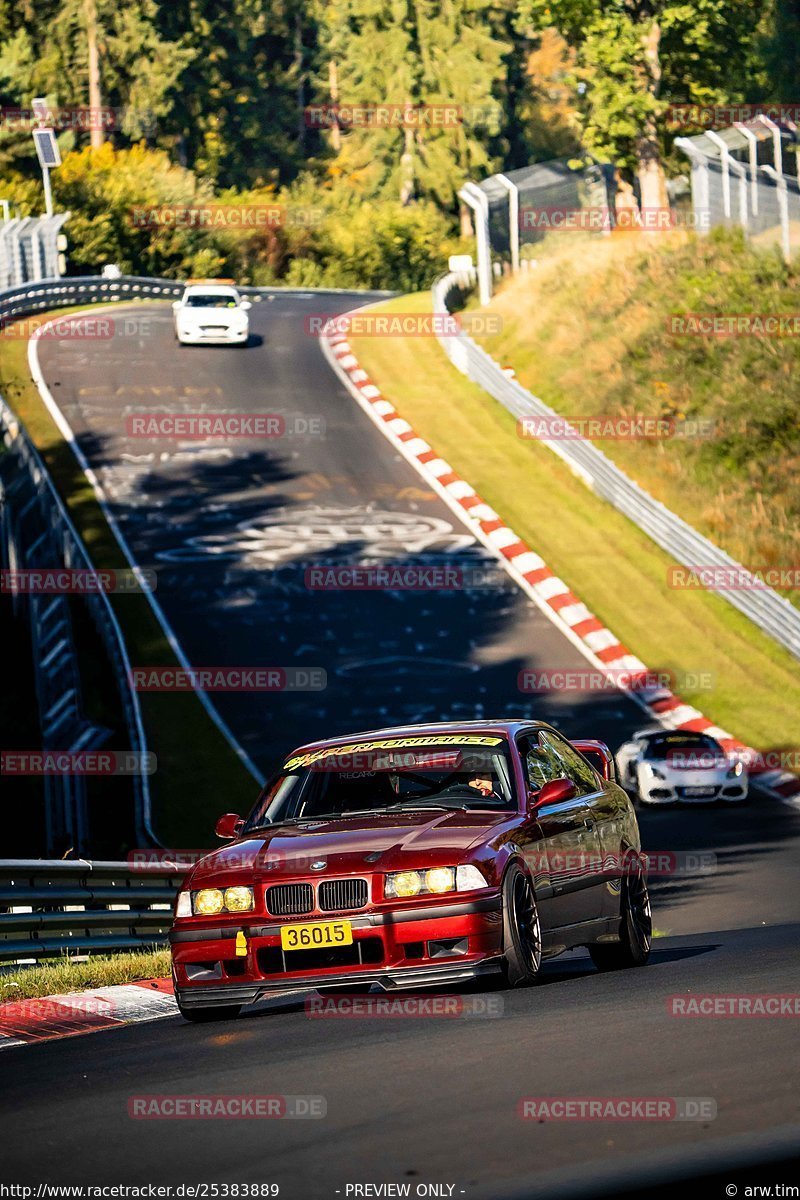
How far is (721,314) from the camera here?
129ft

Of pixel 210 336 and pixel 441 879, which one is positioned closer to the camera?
pixel 441 879

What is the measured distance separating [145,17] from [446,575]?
59901 mm

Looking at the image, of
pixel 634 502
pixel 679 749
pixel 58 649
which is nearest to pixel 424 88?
pixel 634 502

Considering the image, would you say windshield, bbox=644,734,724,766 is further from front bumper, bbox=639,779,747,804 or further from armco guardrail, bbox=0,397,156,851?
armco guardrail, bbox=0,397,156,851

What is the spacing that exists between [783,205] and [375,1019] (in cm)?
3227

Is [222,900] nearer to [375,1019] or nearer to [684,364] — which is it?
[375,1019]

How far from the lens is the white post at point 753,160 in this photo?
127 feet

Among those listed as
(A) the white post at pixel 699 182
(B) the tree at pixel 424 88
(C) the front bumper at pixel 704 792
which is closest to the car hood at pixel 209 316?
(A) the white post at pixel 699 182

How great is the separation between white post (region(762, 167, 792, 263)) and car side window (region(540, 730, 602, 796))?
91.6ft

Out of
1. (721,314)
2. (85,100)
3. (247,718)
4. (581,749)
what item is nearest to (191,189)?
(85,100)

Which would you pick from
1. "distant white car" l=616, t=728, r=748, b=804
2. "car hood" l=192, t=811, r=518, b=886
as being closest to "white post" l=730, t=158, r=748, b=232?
"distant white car" l=616, t=728, r=748, b=804

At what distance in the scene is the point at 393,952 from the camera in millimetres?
8492

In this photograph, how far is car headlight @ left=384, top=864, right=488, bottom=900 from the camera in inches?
334

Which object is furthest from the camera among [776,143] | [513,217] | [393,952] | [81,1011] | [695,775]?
[513,217]
